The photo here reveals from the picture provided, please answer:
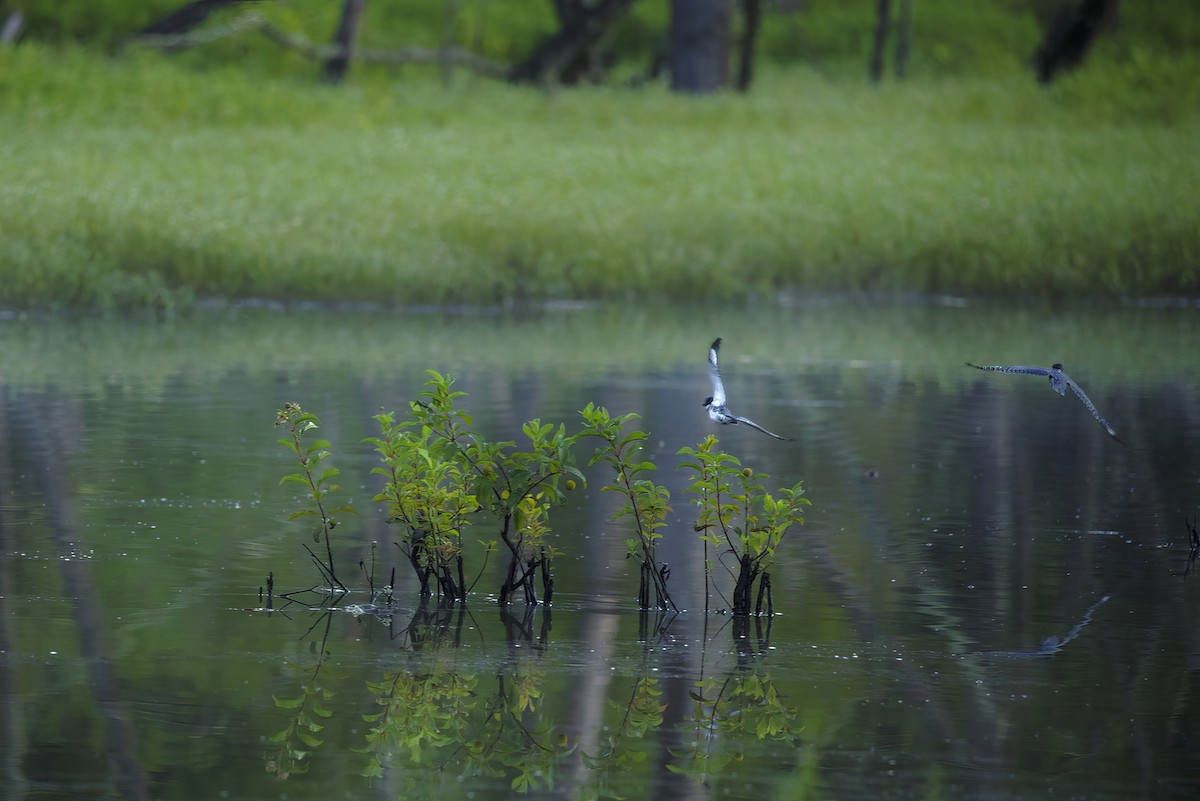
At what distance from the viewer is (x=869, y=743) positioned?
585 cm

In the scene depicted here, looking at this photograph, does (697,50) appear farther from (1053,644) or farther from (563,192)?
(1053,644)

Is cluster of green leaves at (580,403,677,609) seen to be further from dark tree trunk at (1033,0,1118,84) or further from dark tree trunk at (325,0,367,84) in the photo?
dark tree trunk at (1033,0,1118,84)

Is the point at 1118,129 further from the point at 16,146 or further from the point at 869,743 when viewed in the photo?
the point at 869,743

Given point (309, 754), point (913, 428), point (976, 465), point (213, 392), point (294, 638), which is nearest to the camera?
point (309, 754)

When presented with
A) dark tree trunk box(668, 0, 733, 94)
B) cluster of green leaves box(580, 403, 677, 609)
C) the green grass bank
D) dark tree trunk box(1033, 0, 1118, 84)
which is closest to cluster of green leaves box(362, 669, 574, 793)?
cluster of green leaves box(580, 403, 677, 609)

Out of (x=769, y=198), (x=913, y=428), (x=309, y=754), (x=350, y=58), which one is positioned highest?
(x=350, y=58)

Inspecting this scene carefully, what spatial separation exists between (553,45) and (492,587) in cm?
2322

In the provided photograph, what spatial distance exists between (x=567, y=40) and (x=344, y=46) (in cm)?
303

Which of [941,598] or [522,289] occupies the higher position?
[522,289]

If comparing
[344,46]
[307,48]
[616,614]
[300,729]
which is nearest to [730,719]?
[300,729]

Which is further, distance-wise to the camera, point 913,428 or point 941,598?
point 913,428

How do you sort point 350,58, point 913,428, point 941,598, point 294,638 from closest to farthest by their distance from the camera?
point 294,638, point 941,598, point 913,428, point 350,58

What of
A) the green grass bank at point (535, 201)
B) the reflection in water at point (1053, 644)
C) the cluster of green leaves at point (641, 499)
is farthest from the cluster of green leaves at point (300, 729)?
the green grass bank at point (535, 201)

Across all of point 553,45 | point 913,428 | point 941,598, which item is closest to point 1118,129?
point 553,45
